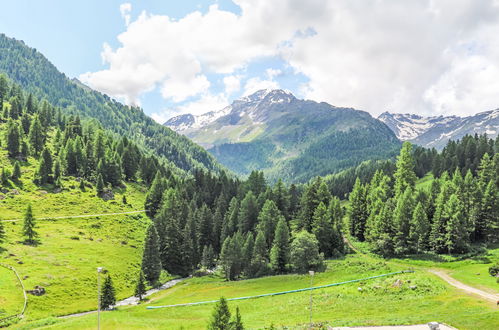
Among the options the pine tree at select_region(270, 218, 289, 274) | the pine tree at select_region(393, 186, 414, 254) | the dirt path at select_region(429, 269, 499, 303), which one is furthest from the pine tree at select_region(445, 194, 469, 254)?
the pine tree at select_region(270, 218, 289, 274)

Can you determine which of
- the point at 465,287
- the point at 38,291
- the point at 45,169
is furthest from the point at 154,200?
the point at 465,287

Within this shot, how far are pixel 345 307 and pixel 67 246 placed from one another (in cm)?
8546

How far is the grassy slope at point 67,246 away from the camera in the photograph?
77500 millimetres

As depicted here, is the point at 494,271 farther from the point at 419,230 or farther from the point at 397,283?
the point at 419,230

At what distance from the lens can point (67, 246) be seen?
101m

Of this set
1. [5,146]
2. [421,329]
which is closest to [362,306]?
[421,329]

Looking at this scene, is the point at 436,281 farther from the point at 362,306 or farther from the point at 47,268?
the point at 47,268

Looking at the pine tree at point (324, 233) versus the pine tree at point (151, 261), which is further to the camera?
the pine tree at point (324, 233)

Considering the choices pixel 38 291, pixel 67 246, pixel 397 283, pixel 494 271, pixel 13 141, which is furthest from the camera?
pixel 13 141

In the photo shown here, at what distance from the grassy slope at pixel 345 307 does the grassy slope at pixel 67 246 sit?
18166 mm

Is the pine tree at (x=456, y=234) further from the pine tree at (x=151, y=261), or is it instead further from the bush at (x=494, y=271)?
the pine tree at (x=151, y=261)

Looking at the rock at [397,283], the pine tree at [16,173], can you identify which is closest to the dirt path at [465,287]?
the rock at [397,283]

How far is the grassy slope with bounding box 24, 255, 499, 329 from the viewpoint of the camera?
147 ft

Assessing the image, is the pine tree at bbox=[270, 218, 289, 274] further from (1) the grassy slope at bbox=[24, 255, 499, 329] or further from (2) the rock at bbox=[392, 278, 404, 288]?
(2) the rock at bbox=[392, 278, 404, 288]
